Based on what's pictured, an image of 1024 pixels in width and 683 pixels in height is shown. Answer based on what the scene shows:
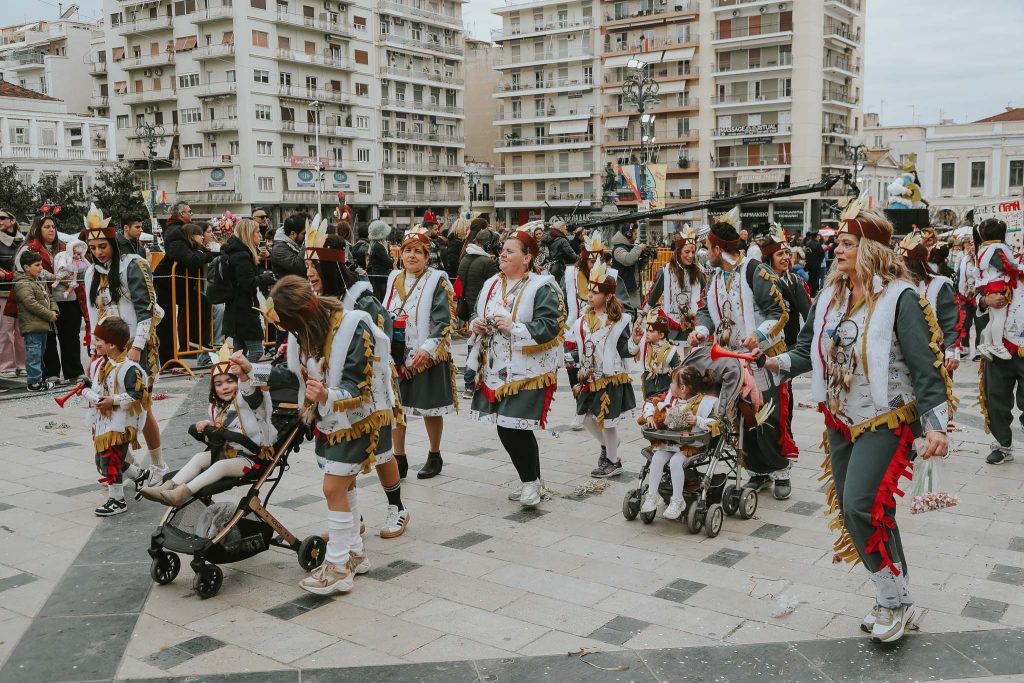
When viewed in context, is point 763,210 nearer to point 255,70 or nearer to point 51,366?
point 255,70

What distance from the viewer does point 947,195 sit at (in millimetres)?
64188

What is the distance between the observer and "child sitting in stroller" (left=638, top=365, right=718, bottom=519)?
592 centimetres

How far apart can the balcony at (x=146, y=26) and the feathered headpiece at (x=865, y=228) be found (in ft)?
207

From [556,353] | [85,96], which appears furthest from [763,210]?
[556,353]

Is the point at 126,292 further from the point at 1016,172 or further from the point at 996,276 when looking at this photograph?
the point at 1016,172

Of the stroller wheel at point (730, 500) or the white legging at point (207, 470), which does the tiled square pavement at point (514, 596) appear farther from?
the white legging at point (207, 470)

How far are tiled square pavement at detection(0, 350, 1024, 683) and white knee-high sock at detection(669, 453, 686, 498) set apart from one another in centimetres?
26

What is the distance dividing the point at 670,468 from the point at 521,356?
3.94 feet

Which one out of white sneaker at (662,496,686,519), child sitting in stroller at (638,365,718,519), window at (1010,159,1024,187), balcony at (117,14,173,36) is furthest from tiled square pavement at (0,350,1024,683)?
window at (1010,159,1024,187)

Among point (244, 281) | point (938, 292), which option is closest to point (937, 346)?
point (938, 292)

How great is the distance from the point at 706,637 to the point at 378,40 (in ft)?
217

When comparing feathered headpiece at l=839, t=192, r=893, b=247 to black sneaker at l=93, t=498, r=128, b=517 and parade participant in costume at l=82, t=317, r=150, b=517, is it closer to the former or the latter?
parade participant in costume at l=82, t=317, r=150, b=517

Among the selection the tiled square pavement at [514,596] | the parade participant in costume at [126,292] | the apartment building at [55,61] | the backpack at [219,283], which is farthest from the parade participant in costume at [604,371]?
the apartment building at [55,61]

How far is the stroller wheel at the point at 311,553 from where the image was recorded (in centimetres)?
514
